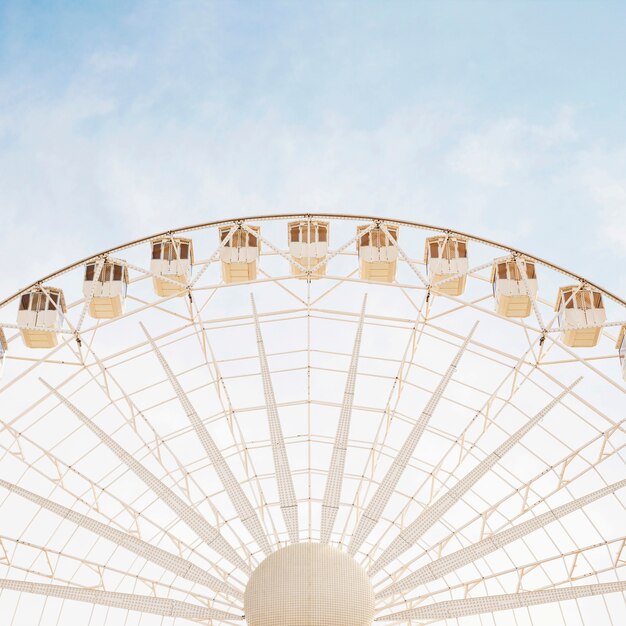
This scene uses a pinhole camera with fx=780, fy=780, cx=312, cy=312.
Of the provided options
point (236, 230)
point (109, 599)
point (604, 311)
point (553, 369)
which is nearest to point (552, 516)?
point (604, 311)

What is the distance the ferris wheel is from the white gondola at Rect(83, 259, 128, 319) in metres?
0.07

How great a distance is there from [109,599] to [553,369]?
68.8 feet

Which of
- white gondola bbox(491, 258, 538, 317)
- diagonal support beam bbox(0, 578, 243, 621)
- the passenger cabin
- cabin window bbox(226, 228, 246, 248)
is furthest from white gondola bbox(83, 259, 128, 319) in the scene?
white gondola bbox(491, 258, 538, 317)

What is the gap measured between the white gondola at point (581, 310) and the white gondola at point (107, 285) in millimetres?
13549

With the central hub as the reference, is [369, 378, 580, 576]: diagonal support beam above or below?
above

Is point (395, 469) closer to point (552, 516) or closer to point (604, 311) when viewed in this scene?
point (552, 516)

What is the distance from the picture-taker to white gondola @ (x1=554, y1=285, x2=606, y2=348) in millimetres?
23359

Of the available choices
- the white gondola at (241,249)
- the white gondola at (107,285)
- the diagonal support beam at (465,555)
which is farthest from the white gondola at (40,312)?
the diagonal support beam at (465,555)

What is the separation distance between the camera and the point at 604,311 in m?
23.4

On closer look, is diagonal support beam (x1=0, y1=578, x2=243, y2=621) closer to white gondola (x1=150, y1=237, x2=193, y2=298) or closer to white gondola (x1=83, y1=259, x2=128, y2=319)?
white gondola (x1=83, y1=259, x2=128, y2=319)

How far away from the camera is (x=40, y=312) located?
23.8 m

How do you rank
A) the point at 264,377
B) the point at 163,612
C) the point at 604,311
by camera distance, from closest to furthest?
the point at 163,612, the point at 264,377, the point at 604,311

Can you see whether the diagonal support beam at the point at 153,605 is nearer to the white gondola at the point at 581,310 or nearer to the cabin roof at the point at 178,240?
the cabin roof at the point at 178,240

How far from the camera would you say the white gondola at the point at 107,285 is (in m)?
23.9
